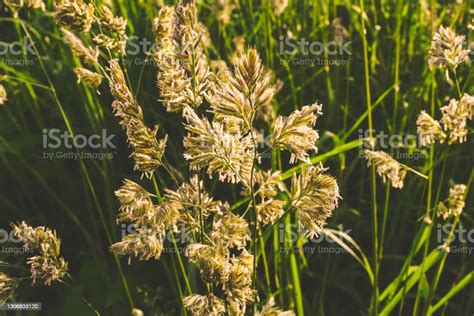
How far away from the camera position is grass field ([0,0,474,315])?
61.5 inches

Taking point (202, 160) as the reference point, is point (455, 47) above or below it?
above

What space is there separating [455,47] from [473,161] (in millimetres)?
1308

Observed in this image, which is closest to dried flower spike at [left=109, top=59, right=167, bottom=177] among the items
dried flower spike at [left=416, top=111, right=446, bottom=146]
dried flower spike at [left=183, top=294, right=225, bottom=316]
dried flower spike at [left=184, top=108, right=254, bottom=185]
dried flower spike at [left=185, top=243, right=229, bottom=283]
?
dried flower spike at [left=184, top=108, right=254, bottom=185]

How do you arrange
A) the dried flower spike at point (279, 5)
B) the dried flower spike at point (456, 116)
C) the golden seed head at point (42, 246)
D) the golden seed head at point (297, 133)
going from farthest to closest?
the dried flower spike at point (279, 5)
the dried flower spike at point (456, 116)
the golden seed head at point (42, 246)
the golden seed head at point (297, 133)

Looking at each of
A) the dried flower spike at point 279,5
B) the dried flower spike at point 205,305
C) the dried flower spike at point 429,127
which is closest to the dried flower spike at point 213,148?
the dried flower spike at point 205,305

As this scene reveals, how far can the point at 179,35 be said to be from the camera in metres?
1.51

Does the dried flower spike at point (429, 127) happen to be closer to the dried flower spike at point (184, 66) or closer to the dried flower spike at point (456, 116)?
the dried flower spike at point (456, 116)

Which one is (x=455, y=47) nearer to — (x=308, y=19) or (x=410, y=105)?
(x=410, y=105)

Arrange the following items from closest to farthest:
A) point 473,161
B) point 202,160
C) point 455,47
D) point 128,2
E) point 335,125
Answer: point 202,160
point 455,47
point 473,161
point 335,125
point 128,2

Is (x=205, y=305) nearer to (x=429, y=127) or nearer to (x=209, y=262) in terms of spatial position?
(x=209, y=262)

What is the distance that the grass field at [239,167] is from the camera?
1.56m

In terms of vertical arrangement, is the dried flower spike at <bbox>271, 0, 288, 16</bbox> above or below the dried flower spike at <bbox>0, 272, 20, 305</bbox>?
above

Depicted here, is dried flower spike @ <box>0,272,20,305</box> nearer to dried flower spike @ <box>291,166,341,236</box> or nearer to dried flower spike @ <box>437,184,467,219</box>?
dried flower spike @ <box>291,166,341,236</box>

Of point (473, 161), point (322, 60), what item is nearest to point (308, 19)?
point (322, 60)
